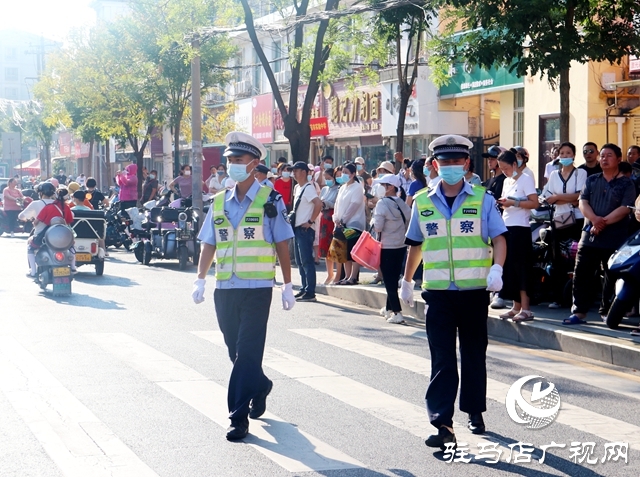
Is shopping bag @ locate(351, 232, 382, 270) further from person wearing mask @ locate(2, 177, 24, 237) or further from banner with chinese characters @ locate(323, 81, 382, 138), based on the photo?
person wearing mask @ locate(2, 177, 24, 237)

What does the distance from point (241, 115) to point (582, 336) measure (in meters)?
36.1

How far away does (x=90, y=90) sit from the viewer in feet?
133

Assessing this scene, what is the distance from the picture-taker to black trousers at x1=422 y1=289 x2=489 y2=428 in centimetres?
673

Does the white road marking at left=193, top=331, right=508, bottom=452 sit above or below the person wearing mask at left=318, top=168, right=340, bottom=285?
below

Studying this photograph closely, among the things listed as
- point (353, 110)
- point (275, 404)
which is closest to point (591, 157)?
point (275, 404)

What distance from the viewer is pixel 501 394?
838cm

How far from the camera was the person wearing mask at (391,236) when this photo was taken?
505 inches

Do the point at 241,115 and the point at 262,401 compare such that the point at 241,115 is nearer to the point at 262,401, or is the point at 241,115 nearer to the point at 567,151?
the point at 567,151

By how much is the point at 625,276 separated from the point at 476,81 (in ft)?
54.6

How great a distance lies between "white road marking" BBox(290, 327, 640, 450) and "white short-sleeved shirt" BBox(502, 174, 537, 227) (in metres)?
2.17

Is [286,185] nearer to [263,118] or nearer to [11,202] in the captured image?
[11,202]

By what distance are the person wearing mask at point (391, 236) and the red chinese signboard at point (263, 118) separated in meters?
28.6

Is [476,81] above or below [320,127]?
above

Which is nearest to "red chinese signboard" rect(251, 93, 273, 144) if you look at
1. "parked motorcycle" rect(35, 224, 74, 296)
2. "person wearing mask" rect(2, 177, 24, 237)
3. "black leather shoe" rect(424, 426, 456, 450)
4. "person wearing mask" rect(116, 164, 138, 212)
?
"person wearing mask" rect(2, 177, 24, 237)
